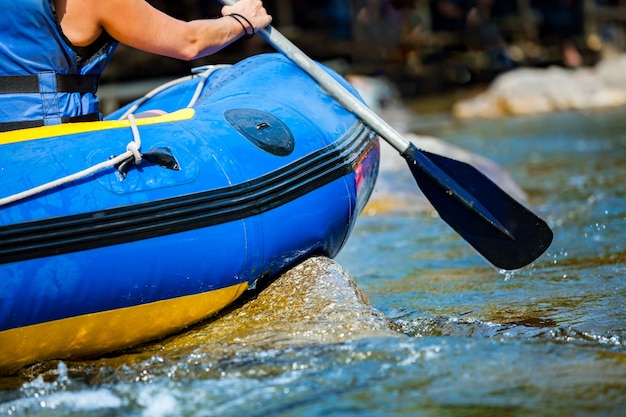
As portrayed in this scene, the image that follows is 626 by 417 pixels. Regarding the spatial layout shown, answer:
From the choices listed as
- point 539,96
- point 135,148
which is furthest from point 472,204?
point 539,96

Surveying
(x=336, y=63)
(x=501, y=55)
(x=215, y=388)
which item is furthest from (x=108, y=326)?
(x=501, y=55)

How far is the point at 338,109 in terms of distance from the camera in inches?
146

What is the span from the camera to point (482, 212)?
3.56 m

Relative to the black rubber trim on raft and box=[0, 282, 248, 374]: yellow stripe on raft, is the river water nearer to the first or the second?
box=[0, 282, 248, 374]: yellow stripe on raft

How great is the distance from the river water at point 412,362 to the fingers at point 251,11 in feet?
3.63

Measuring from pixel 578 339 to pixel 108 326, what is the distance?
134cm

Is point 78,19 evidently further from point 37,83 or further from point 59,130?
point 59,130

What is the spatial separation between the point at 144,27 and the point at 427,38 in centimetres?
1295

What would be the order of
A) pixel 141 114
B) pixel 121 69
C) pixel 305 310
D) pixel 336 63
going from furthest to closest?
1. pixel 336 63
2. pixel 121 69
3. pixel 141 114
4. pixel 305 310

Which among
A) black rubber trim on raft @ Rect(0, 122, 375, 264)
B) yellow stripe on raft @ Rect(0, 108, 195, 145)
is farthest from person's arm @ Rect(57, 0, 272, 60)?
black rubber trim on raft @ Rect(0, 122, 375, 264)

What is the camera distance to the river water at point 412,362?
243 centimetres

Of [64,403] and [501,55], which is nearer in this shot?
[64,403]

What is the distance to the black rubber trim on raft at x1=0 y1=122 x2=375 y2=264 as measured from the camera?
8.91 feet

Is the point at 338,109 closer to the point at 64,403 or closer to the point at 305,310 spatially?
the point at 305,310
